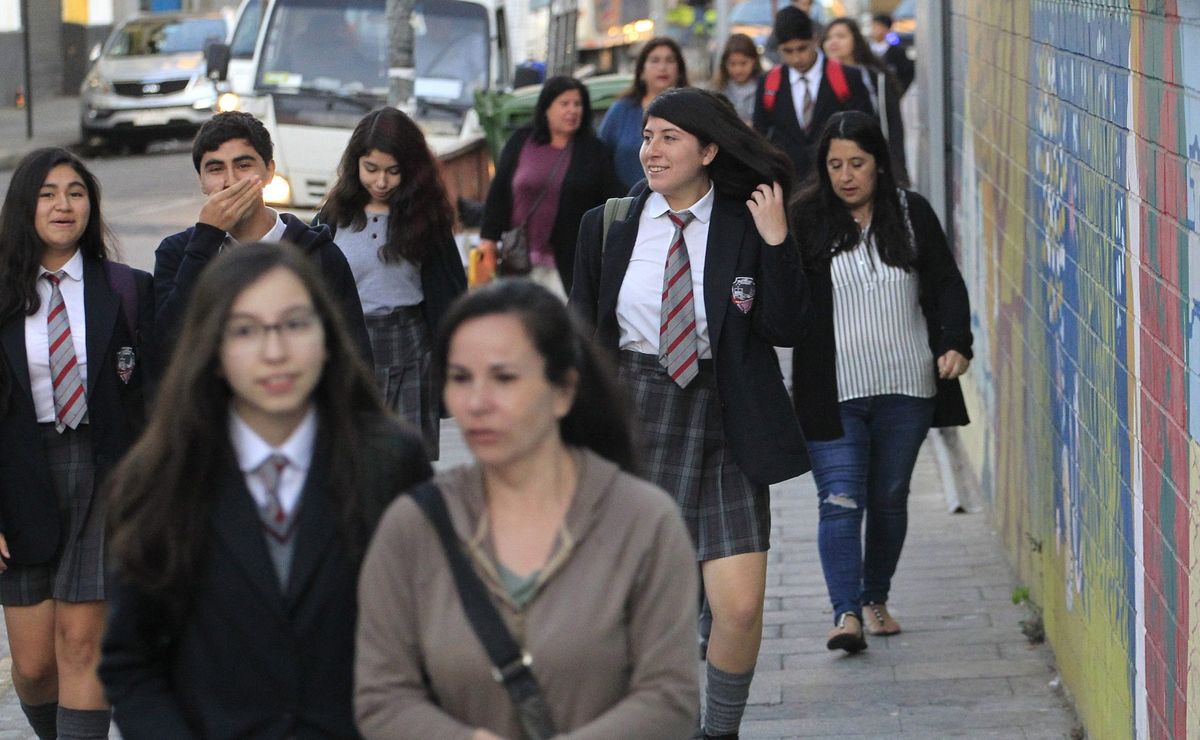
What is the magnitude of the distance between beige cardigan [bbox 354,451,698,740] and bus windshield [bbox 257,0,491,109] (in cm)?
1334

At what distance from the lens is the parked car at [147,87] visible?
2867 centimetres

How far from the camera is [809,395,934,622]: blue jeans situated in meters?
6.63

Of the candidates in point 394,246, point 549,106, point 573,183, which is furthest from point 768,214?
point 549,106

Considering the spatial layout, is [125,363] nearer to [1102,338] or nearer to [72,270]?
[72,270]

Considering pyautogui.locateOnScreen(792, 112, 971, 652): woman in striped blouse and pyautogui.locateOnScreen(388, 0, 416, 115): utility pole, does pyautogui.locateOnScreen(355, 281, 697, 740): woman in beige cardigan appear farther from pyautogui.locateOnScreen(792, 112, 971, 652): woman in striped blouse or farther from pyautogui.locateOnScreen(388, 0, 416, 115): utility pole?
pyautogui.locateOnScreen(388, 0, 416, 115): utility pole

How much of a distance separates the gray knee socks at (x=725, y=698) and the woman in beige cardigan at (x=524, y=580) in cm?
246

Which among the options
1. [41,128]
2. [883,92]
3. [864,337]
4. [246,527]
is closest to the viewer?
[246,527]

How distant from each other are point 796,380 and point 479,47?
34.6ft

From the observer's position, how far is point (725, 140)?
521cm

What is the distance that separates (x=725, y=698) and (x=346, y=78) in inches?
449

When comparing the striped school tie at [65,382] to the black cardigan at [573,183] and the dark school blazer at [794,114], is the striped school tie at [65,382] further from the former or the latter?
the dark school blazer at [794,114]

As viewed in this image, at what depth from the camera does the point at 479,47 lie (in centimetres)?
1656

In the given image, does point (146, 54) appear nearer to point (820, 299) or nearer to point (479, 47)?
point (479, 47)

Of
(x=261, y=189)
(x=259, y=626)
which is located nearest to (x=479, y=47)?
(x=261, y=189)
